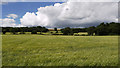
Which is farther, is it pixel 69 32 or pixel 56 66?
pixel 69 32

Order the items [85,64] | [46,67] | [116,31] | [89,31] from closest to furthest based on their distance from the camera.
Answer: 1. [46,67]
2. [85,64]
3. [116,31]
4. [89,31]

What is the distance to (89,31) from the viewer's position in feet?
A: 384

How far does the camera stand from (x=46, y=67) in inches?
276

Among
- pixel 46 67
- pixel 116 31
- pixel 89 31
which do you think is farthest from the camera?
pixel 89 31

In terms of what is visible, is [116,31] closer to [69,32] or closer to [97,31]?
[97,31]

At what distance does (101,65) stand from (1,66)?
9218mm

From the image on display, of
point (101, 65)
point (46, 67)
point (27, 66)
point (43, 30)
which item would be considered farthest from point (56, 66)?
point (43, 30)

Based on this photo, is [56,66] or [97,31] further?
[97,31]

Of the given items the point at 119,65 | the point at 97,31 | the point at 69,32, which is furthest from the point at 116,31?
the point at 119,65

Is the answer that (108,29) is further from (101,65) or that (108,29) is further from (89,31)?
(101,65)

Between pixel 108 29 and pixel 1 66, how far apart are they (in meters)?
131

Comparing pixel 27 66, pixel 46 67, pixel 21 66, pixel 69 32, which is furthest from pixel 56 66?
pixel 69 32

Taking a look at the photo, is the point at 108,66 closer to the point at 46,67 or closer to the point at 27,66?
the point at 46,67

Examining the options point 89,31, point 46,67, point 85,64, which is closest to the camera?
point 46,67
